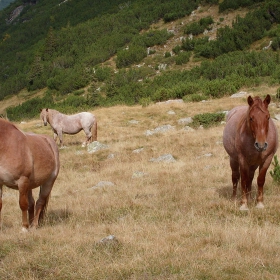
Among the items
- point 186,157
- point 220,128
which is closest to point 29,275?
point 186,157

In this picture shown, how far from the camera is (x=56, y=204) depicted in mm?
8383

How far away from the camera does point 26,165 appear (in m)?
5.54

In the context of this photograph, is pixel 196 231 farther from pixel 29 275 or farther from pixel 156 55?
pixel 156 55

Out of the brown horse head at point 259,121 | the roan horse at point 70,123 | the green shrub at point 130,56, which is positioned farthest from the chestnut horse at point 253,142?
the green shrub at point 130,56

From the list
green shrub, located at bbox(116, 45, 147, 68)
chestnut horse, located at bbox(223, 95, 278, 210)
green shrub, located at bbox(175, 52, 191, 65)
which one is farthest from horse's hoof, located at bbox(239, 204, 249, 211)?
green shrub, located at bbox(116, 45, 147, 68)

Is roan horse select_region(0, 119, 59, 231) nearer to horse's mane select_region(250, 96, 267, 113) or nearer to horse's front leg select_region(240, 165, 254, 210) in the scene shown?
horse's front leg select_region(240, 165, 254, 210)

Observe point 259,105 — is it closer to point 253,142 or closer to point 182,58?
point 253,142

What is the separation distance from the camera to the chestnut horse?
19.8ft

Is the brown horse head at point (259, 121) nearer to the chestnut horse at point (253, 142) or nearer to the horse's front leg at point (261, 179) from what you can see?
the chestnut horse at point (253, 142)

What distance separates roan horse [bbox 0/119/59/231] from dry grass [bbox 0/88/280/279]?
428 mm

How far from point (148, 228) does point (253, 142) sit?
2.39 meters

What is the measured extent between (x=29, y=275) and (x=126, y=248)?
129 centimetres

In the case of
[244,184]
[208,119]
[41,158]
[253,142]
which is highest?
[41,158]

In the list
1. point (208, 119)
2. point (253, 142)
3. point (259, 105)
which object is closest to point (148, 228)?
point (253, 142)
